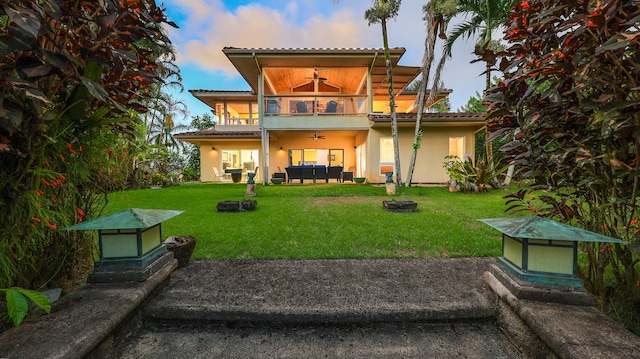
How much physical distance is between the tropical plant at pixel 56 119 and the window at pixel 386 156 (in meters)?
10.5

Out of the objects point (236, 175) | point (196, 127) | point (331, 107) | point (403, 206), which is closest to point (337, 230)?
point (403, 206)

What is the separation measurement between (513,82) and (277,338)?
2.63 m

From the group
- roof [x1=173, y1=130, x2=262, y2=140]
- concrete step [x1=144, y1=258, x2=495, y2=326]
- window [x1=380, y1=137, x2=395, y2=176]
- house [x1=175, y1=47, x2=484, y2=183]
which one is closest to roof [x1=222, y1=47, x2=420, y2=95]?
house [x1=175, y1=47, x2=484, y2=183]

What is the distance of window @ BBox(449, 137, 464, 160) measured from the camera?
37.8 feet

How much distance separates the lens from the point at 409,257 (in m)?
2.99

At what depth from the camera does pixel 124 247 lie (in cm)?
190

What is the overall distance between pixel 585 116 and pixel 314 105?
10071mm

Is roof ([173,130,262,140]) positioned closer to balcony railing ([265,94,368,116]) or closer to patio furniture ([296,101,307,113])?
balcony railing ([265,94,368,116])

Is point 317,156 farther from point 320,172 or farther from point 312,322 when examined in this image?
point 312,322

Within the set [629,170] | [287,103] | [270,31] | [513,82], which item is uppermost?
[270,31]

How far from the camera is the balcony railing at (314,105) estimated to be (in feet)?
36.4

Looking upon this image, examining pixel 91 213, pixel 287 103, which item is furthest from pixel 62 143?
pixel 287 103

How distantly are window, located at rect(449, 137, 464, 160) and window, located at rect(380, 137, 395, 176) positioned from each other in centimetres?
285

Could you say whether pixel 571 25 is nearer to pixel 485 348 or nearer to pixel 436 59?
pixel 485 348
